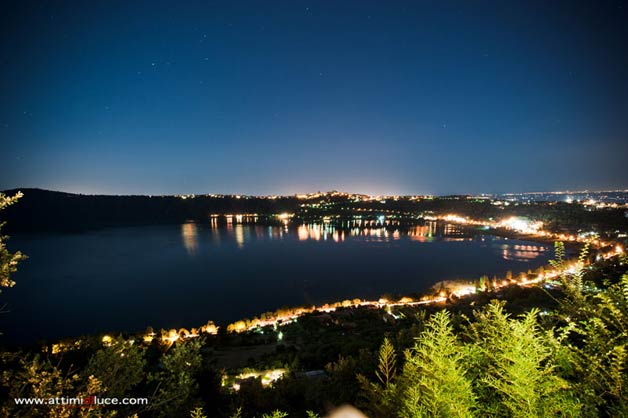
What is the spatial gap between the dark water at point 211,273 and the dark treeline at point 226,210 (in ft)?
59.3

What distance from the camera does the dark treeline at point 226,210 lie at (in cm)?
5791

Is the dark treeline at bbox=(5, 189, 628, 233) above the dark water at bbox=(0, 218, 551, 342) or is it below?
above

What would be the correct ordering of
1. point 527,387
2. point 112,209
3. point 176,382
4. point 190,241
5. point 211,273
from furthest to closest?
point 112,209 → point 190,241 → point 211,273 → point 176,382 → point 527,387

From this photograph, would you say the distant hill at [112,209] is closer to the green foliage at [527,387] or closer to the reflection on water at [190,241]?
the reflection on water at [190,241]

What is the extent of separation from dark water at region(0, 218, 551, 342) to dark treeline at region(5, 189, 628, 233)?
18.1m

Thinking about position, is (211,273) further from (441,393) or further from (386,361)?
(441,393)

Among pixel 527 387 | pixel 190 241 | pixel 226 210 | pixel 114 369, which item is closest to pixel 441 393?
pixel 527 387

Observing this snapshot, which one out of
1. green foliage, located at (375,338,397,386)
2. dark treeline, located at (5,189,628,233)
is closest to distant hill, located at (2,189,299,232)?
dark treeline, located at (5,189,628,233)

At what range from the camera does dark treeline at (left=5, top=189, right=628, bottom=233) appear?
57.9m

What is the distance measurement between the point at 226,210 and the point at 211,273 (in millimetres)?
68882

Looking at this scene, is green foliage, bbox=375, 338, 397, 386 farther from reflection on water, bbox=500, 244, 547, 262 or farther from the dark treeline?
the dark treeline

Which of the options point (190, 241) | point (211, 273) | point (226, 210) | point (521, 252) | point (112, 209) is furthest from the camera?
point (226, 210)

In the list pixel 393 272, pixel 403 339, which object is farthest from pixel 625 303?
pixel 393 272

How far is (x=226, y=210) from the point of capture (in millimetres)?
97562
